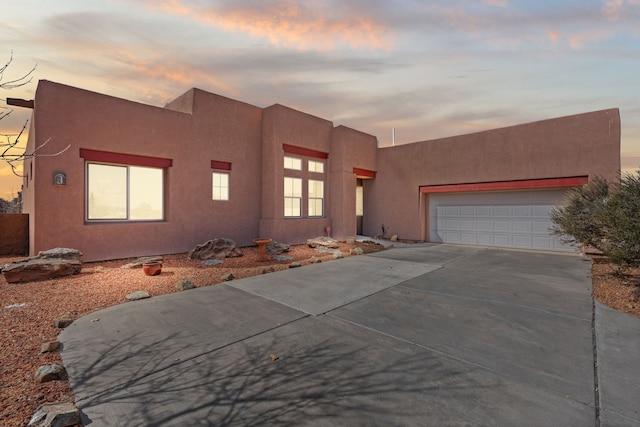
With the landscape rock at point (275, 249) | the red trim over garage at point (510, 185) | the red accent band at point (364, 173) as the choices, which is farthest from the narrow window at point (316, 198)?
the red trim over garage at point (510, 185)

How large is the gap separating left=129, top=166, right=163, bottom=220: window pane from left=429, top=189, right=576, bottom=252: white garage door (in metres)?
12.0

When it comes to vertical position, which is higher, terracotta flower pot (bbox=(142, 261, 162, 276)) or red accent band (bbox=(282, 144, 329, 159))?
red accent band (bbox=(282, 144, 329, 159))

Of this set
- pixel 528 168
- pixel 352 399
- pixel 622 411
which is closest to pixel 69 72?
pixel 352 399

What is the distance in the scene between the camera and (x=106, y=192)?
8977mm

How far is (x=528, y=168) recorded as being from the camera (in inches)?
453

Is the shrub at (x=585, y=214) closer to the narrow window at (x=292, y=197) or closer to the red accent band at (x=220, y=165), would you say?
the narrow window at (x=292, y=197)

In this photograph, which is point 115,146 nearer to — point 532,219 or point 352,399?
point 352,399

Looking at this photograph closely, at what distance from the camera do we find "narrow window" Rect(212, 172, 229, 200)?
1115 centimetres

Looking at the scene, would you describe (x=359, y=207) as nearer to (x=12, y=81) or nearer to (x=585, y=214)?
(x=585, y=214)

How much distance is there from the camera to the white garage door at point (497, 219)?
11.4 meters

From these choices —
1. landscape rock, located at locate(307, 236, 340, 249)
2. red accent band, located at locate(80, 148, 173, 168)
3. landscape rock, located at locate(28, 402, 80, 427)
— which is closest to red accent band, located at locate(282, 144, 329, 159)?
landscape rock, located at locate(307, 236, 340, 249)

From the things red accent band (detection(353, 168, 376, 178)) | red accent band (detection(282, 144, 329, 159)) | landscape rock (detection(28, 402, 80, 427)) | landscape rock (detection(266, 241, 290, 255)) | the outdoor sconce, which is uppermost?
red accent band (detection(282, 144, 329, 159))

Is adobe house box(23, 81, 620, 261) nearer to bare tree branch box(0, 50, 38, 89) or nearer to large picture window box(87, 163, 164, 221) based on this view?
large picture window box(87, 163, 164, 221)

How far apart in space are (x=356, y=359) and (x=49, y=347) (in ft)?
11.5
